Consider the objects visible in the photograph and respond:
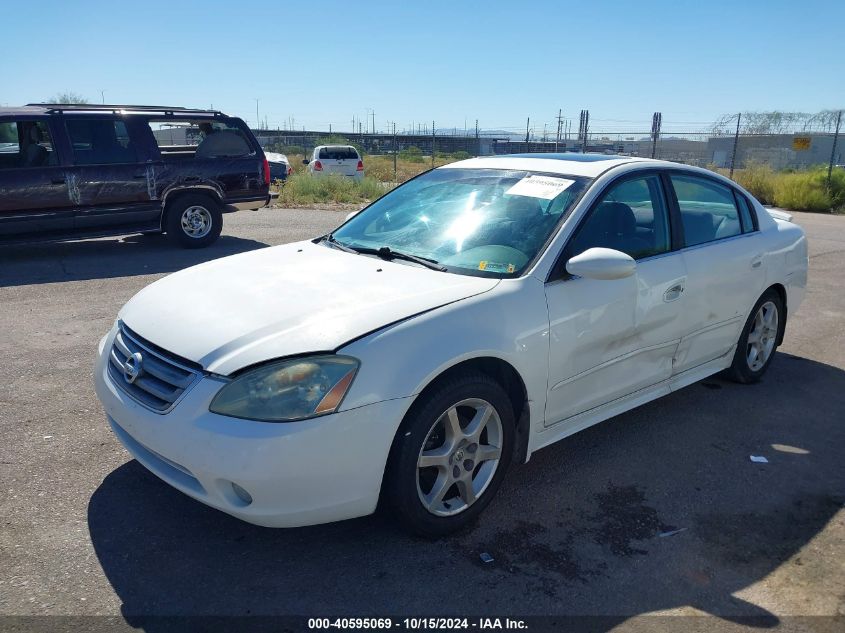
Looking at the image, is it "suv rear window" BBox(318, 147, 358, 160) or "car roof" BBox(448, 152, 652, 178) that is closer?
"car roof" BBox(448, 152, 652, 178)

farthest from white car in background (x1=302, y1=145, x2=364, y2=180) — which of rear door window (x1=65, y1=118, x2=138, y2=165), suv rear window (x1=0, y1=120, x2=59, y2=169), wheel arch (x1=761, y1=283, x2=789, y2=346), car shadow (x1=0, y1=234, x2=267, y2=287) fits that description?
wheel arch (x1=761, y1=283, x2=789, y2=346)

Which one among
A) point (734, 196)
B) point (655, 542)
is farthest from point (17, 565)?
point (734, 196)

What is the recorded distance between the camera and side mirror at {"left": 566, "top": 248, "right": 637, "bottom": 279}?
342 centimetres

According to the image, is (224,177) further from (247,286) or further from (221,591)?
(221,591)

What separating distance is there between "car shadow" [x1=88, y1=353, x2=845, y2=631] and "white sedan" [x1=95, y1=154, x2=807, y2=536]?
0.26m

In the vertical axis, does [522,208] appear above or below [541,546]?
above

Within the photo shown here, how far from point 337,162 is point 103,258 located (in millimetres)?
13230

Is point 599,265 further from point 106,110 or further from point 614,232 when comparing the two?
point 106,110

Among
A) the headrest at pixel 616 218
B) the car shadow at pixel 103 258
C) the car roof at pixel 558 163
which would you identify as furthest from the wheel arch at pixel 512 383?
the car shadow at pixel 103 258

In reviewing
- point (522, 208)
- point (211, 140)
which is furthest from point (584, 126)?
point (522, 208)

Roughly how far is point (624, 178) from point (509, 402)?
1604 millimetres

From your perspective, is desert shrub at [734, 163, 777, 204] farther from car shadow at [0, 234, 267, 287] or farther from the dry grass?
car shadow at [0, 234, 267, 287]

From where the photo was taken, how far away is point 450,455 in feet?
10.2

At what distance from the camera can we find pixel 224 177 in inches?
399
